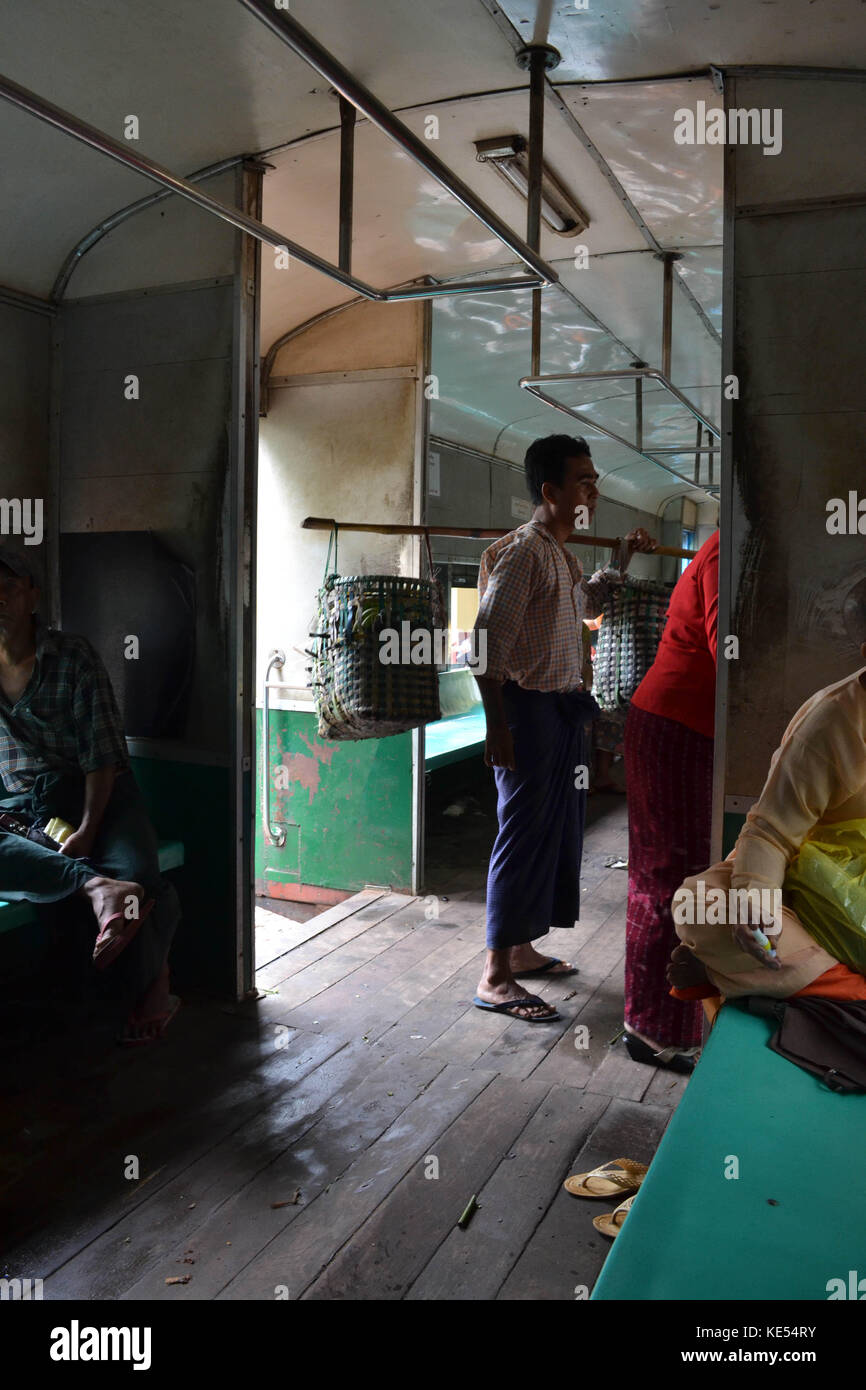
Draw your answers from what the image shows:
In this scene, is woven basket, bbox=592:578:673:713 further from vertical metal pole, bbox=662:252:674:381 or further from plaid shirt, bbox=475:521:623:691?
vertical metal pole, bbox=662:252:674:381

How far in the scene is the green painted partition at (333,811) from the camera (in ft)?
16.2

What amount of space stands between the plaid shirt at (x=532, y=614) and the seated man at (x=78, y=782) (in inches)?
51.6

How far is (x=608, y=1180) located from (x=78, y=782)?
214cm

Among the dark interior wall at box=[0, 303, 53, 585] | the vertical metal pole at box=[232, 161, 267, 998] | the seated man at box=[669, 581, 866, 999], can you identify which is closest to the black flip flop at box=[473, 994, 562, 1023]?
the vertical metal pole at box=[232, 161, 267, 998]

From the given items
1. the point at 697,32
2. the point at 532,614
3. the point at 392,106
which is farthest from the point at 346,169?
the point at 532,614

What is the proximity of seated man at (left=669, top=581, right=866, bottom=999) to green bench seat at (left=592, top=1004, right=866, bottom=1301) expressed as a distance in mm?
244

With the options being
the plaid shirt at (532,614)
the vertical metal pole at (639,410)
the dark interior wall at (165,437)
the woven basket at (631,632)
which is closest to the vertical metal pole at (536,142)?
the plaid shirt at (532,614)

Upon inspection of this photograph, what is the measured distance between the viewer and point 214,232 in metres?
3.47

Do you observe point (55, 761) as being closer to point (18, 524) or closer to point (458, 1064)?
point (18, 524)

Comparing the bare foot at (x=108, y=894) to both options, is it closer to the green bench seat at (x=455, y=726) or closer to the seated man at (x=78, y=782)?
the seated man at (x=78, y=782)

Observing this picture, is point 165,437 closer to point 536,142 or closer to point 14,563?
point 14,563
